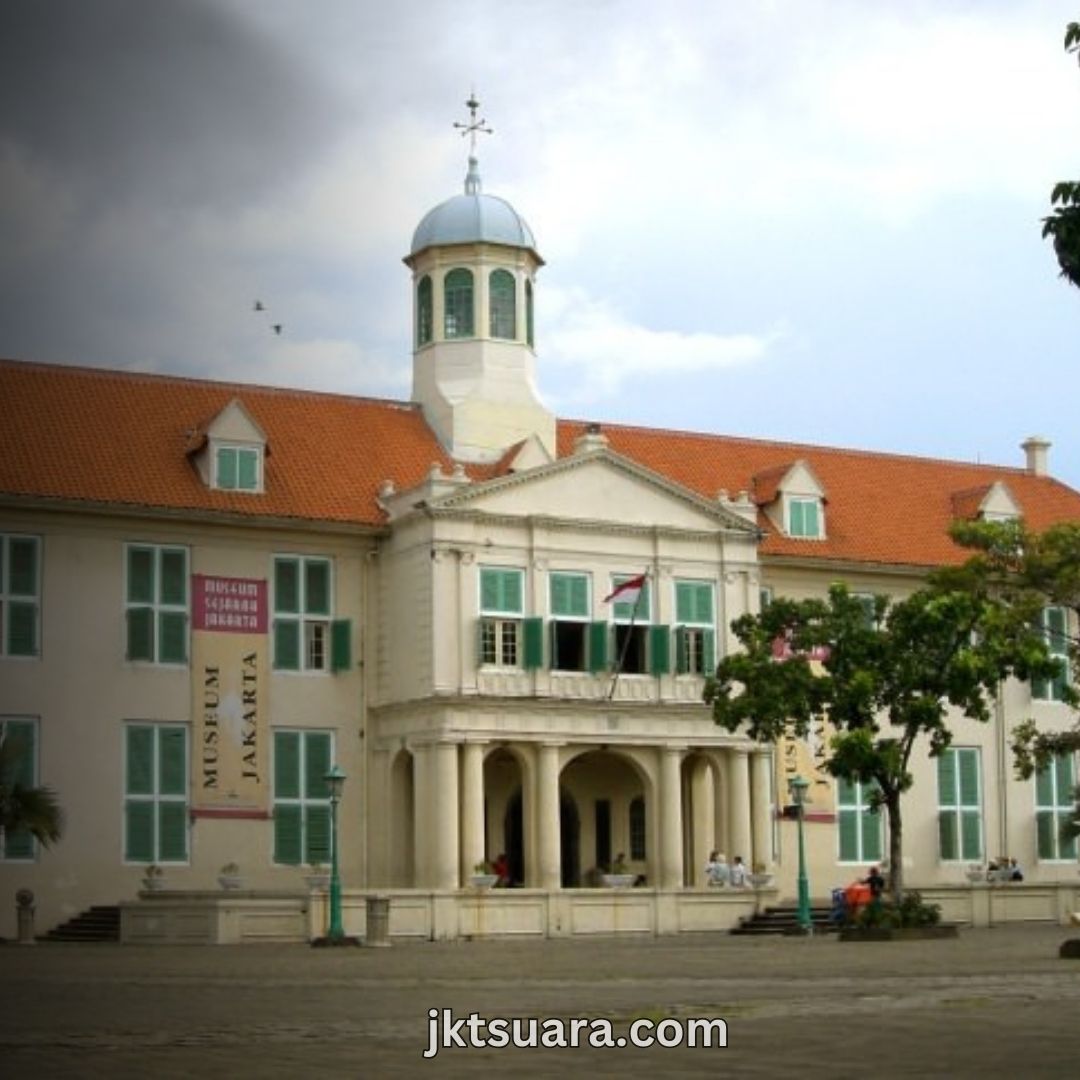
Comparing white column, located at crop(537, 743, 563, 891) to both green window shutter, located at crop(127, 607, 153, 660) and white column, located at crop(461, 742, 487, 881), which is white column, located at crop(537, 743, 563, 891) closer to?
white column, located at crop(461, 742, 487, 881)

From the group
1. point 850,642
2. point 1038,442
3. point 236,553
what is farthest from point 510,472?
point 1038,442

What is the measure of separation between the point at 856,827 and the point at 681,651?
7.67m

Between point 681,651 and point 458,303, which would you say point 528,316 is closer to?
point 458,303

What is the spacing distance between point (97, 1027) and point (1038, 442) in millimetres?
50404

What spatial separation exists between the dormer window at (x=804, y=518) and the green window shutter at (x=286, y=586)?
1292 centimetres

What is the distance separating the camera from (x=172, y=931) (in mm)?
40781

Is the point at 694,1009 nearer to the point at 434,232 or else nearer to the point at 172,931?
the point at 172,931

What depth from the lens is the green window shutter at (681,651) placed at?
51344mm

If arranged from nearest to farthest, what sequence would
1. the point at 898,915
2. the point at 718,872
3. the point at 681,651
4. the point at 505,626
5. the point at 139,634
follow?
the point at 898,915 → the point at 139,634 → the point at 718,872 → the point at 505,626 → the point at 681,651

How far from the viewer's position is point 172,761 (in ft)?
157

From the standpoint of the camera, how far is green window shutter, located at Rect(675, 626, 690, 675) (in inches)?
2021

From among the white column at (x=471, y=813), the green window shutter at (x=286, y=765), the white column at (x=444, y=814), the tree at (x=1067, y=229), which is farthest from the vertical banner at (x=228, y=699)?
the tree at (x=1067, y=229)

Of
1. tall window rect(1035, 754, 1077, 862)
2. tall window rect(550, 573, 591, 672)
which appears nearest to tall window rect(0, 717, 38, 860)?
tall window rect(550, 573, 591, 672)

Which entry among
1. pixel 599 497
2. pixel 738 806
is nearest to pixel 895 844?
pixel 738 806
